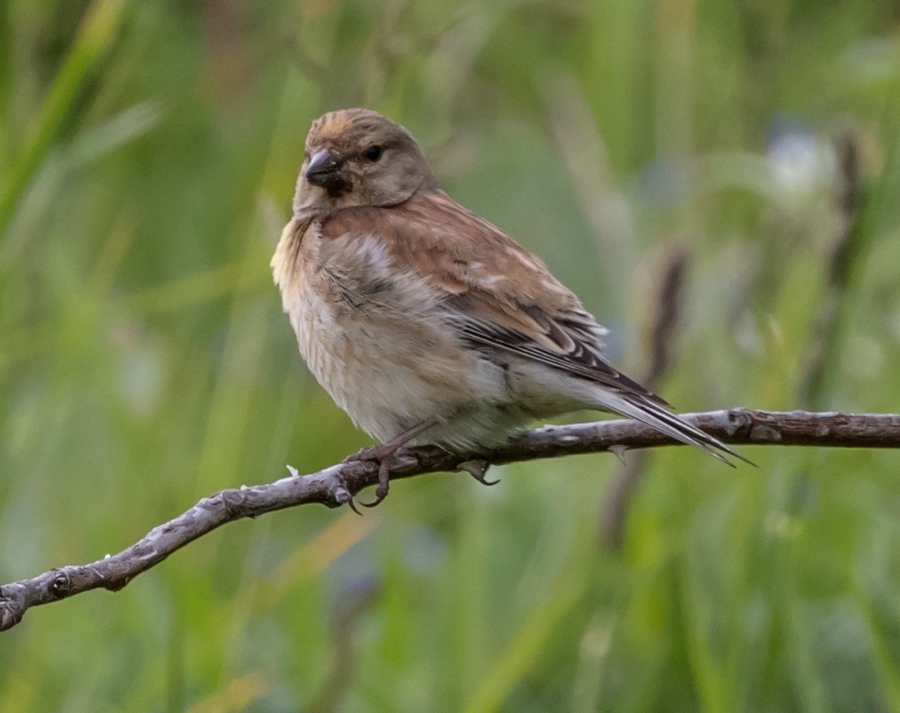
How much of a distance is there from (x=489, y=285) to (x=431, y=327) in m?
0.17

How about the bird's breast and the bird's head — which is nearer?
the bird's breast

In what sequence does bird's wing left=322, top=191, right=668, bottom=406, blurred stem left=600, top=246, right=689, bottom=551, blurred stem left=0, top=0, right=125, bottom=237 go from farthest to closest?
blurred stem left=600, top=246, right=689, bottom=551, bird's wing left=322, top=191, right=668, bottom=406, blurred stem left=0, top=0, right=125, bottom=237

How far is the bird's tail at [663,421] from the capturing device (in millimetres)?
2270

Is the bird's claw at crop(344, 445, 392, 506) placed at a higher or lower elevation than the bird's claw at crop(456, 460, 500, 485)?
lower

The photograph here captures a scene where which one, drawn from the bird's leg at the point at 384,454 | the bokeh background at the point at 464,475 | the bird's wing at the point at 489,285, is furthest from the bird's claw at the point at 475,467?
the bokeh background at the point at 464,475

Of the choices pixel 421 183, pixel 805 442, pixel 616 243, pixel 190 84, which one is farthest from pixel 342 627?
pixel 190 84

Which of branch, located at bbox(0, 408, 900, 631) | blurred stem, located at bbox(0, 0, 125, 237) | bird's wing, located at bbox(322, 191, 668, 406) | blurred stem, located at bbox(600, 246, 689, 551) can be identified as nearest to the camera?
branch, located at bbox(0, 408, 900, 631)

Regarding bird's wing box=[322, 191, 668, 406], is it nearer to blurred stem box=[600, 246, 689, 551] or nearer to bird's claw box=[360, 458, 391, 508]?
blurred stem box=[600, 246, 689, 551]

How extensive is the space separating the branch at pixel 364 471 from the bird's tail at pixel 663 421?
2 cm

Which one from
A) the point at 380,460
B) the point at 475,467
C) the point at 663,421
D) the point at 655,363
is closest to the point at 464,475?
Result: the point at 655,363

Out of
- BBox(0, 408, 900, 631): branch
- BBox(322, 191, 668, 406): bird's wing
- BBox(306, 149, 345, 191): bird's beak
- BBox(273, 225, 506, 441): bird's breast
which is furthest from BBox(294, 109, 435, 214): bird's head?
BBox(0, 408, 900, 631): branch

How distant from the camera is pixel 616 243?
14.5 feet

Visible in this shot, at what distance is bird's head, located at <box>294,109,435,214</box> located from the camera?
11.4 feet

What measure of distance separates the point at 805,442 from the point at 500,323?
38.2 inches
